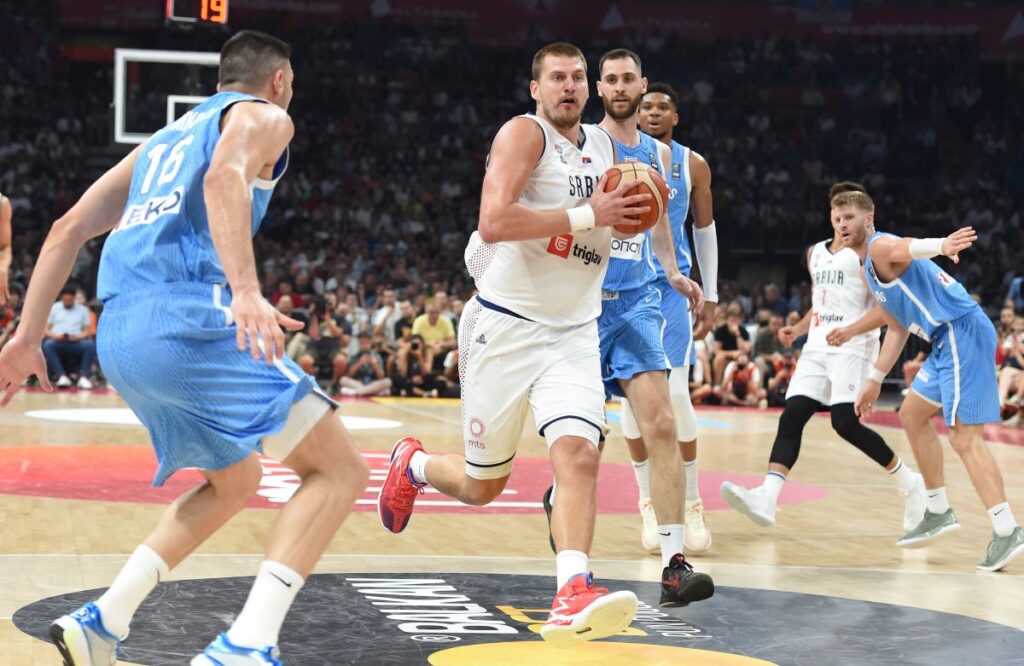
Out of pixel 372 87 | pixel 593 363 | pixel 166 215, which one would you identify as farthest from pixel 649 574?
pixel 372 87

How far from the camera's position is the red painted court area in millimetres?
8250

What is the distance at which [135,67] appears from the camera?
1495 cm

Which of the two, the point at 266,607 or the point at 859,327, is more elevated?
the point at 859,327

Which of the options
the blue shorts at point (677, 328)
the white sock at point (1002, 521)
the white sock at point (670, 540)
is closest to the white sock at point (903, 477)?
the white sock at point (1002, 521)

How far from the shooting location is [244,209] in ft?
11.8

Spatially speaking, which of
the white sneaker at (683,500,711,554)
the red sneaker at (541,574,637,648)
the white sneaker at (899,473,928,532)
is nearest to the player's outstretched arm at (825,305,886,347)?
the white sneaker at (899,473,928,532)

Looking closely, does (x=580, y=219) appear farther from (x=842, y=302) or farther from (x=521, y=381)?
(x=842, y=302)

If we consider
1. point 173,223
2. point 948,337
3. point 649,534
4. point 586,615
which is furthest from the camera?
point 948,337

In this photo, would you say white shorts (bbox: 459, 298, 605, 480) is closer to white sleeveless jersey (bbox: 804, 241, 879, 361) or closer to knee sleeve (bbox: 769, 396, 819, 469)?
knee sleeve (bbox: 769, 396, 819, 469)

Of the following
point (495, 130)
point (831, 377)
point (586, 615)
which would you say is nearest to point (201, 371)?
point (586, 615)

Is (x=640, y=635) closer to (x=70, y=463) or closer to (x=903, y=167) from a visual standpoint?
(x=70, y=463)

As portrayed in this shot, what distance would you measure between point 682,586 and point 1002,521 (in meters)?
2.38

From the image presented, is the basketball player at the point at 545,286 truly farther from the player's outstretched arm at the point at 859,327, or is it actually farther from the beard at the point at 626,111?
the player's outstretched arm at the point at 859,327

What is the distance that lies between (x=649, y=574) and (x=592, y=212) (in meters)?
2.14
